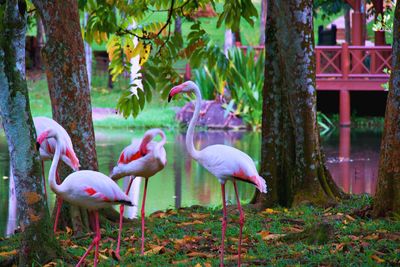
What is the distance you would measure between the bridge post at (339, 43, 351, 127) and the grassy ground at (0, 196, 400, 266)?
16285 mm

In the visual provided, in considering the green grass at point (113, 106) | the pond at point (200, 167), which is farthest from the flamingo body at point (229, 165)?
the green grass at point (113, 106)

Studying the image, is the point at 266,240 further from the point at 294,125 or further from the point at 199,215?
the point at 294,125

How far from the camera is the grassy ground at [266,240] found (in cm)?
725

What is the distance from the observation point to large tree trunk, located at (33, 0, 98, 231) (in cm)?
951

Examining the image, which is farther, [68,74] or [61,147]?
[68,74]

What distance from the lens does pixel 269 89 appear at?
1089 centimetres

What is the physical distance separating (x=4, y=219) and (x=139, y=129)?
15.1m

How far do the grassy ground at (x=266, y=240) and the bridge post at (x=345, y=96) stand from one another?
53.4ft

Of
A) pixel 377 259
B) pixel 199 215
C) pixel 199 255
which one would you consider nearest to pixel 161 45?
pixel 199 215

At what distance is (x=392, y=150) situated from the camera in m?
8.69

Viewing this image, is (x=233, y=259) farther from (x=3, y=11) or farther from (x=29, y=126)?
(x=3, y=11)

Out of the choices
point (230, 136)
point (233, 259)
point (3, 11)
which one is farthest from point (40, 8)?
point (230, 136)

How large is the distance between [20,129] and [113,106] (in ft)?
82.5

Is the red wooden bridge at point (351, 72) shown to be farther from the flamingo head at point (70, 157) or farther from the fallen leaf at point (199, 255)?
the fallen leaf at point (199, 255)
